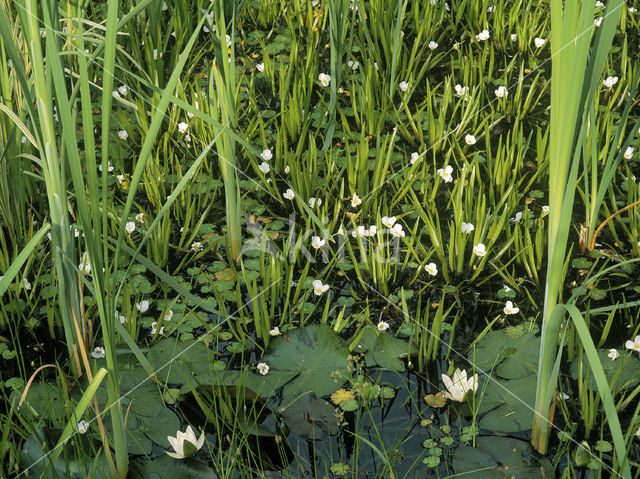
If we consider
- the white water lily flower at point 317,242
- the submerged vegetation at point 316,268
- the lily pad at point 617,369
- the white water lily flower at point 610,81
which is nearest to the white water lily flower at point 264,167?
the submerged vegetation at point 316,268

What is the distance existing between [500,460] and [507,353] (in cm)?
30

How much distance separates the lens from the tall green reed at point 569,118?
1121 mm

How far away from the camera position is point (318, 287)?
1919 mm

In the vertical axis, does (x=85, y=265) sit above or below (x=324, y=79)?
below

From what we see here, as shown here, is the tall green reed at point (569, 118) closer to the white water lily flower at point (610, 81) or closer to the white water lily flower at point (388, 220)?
the white water lily flower at point (388, 220)

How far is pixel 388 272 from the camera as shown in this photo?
6.20 ft

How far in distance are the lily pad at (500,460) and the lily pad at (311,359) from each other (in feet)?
1.09

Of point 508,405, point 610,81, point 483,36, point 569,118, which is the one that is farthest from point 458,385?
point 483,36

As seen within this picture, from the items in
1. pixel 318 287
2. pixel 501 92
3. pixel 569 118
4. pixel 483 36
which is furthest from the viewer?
pixel 483 36

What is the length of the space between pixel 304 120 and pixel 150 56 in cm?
57

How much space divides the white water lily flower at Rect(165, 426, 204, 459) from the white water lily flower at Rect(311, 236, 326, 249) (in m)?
0.68

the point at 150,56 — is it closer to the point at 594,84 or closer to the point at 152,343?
the point at 152,343

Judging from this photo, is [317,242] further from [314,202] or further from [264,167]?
[264,167]

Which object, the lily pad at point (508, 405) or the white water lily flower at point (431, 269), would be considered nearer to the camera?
the lily pad at point (508, 405)
